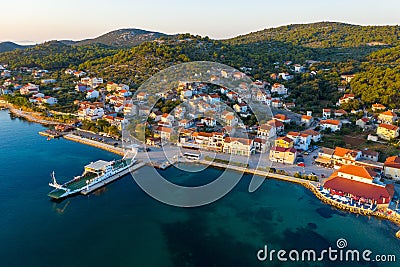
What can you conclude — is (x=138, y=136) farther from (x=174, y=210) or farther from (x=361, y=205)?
(x=361, y=205)

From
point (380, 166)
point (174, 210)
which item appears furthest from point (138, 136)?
point (380, 166)

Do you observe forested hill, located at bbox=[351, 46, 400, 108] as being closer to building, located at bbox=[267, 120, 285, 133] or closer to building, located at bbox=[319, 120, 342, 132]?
building, located at bbox=[319, 120, 342, 132]

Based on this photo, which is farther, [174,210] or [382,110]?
[382,110]

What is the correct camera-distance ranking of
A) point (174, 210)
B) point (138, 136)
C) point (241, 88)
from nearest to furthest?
point (174, 210) → point (138, 136) → point (241, 88)

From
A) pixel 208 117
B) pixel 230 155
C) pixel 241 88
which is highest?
pixel 241 88

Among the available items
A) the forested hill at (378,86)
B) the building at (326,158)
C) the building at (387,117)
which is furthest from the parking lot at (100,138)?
the forested hill at (378,86)

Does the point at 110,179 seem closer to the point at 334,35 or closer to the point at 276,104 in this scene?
the point at 276,104

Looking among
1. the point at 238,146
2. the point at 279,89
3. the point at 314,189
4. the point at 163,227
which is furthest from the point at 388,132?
the point at 163,227
